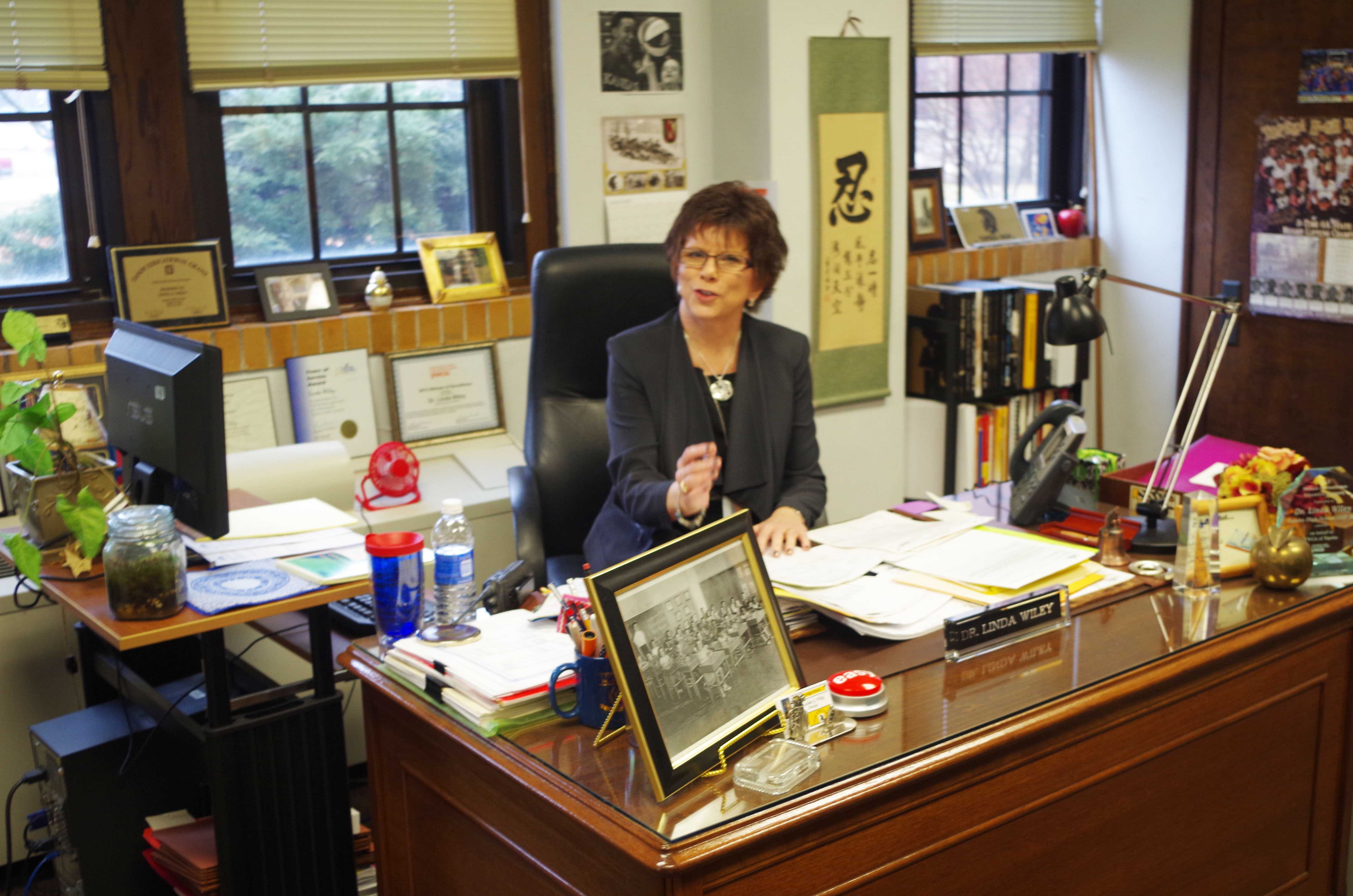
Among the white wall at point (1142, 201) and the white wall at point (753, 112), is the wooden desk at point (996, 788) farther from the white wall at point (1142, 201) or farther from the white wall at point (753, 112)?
the white wall at point (1142, 201)

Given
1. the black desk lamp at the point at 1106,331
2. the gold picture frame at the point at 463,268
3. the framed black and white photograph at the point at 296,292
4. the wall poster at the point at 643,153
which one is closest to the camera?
the black desk lamp at the point at 1106,331

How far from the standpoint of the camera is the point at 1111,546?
205cm

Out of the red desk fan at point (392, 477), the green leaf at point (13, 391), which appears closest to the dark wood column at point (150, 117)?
the red desk fan at point (392, 477)

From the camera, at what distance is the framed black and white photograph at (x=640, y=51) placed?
3.58m

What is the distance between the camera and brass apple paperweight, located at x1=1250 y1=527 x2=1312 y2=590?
1.93 metres

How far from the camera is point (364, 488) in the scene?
124 inches

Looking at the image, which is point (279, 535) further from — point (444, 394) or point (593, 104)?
point (593, 104)

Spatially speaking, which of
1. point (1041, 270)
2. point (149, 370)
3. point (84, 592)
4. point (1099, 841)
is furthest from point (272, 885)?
point (1041, 270)

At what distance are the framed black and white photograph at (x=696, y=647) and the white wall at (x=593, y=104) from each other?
2265 millimetres

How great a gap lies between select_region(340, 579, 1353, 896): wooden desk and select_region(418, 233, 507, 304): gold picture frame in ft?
6.00

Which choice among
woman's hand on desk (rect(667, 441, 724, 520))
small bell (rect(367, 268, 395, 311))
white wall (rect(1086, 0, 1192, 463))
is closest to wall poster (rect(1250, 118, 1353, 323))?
white wall (rect(1086, 0, 1192, 463))

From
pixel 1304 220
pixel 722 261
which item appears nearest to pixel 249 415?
pixel 722 261

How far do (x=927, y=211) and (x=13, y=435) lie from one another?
2977 mm

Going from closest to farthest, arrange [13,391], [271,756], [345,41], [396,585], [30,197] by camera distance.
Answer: [396,585] → [271,756] → [13,391] → [30,197] → [345,41]
